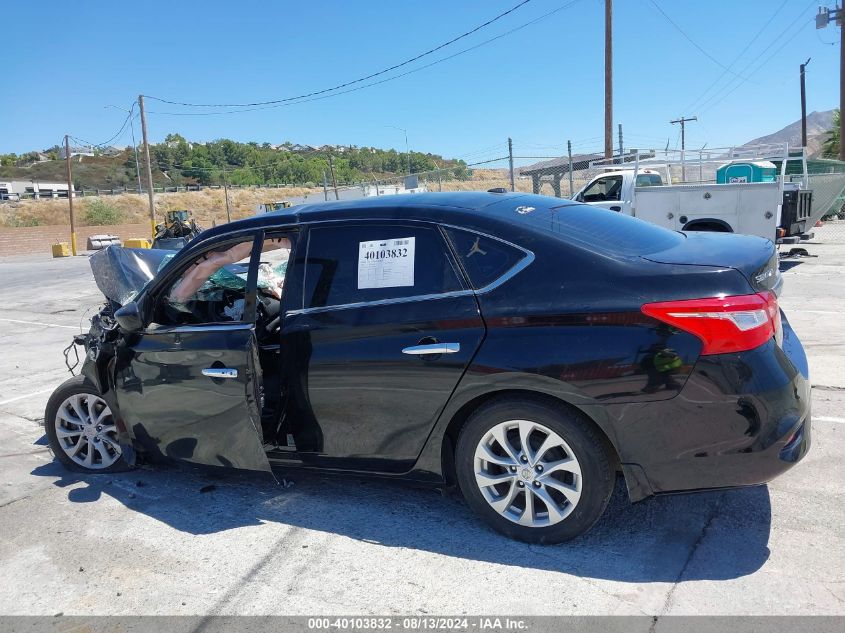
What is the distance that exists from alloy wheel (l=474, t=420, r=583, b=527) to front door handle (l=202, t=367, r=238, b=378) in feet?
4.74

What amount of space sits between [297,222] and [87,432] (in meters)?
2.30

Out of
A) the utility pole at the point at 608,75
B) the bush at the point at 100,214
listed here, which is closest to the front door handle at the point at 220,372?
the utility pole at the point at 608,75

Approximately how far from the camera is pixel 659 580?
9.88 feet

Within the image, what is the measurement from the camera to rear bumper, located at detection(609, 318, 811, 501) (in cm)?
292

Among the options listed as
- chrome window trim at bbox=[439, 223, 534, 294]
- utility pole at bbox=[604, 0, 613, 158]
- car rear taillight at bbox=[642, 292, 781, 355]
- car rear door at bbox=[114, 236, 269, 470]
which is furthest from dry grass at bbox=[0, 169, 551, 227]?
car rear taillight at bbox=[642, 292, 781, 355]

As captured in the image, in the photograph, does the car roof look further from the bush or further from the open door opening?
the bush

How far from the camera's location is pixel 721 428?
116 inches

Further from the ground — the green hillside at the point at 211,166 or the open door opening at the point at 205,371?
the green hillside at the point at 211,166

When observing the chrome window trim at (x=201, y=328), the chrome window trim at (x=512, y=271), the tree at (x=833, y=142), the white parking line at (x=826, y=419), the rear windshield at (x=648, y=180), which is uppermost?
the tree at (x=833, y=142)

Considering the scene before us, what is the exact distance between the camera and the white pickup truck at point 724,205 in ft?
38.0

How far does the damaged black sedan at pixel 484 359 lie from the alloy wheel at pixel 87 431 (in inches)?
12.8

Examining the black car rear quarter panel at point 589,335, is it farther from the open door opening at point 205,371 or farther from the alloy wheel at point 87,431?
the alloy wheel at point 87,431

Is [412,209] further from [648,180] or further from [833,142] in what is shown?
Answer: [833,142]

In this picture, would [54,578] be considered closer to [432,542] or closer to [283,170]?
[432,542]
